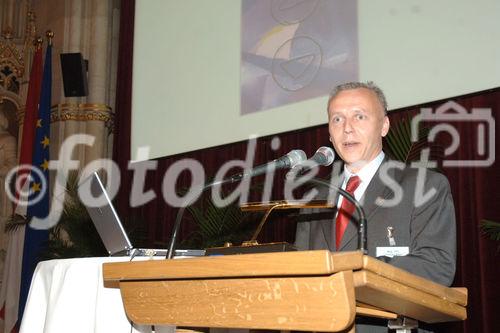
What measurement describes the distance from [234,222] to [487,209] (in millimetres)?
1953

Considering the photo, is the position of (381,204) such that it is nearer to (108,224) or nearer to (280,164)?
(280,164)

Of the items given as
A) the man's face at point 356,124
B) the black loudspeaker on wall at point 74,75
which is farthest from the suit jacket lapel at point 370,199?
the black loudspeaker on wall at point 74,75

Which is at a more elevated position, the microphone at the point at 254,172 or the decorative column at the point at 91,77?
the decorative column at the point at 91,77

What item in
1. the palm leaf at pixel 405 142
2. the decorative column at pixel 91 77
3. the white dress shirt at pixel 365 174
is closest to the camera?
the white dress shirt at pixel 365 174

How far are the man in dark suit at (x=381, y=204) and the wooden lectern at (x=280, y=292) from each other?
0.64 feet

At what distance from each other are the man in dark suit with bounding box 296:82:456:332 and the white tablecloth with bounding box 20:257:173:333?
82cm

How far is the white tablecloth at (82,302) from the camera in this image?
2512 millimetres

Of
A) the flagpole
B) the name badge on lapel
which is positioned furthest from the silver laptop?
the flagpole

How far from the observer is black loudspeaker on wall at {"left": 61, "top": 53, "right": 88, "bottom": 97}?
7.42 meters

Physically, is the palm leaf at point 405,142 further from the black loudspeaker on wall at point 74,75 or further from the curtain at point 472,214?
the black loudspeaker on wall at point 74,75

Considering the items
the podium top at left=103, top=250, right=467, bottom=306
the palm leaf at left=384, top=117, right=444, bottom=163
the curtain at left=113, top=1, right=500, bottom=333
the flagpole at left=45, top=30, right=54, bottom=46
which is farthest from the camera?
the flagpole at left=45, top=30, right=54, bottom=46

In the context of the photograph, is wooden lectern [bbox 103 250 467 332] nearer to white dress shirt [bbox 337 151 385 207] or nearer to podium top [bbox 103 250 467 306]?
podium top [bbox 103 250 467 306]

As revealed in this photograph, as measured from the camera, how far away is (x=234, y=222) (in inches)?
199

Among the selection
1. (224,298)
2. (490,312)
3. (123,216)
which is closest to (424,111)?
(490,312)
